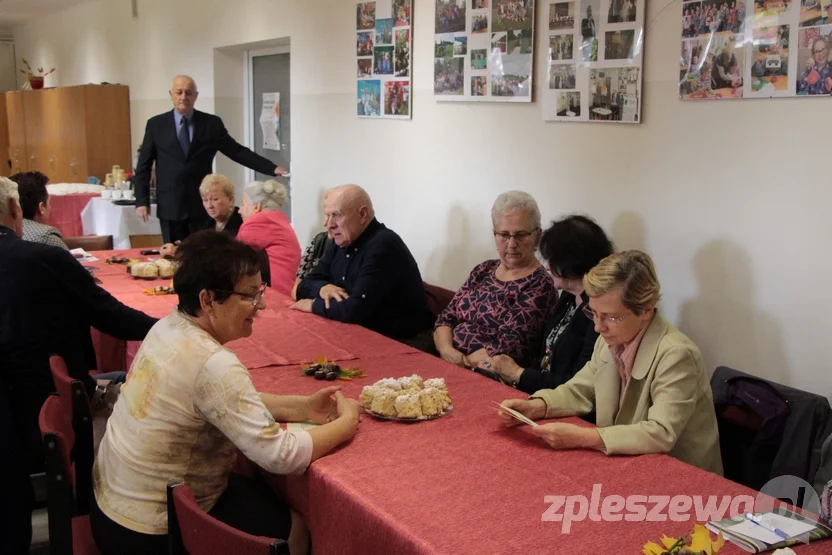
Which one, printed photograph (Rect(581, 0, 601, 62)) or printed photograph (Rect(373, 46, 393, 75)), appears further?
printed photograph (Rect(373, 46, 393, 75))

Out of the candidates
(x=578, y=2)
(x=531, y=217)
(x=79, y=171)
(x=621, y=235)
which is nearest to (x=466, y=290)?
(x=531, y=217)

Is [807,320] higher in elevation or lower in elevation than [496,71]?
lower

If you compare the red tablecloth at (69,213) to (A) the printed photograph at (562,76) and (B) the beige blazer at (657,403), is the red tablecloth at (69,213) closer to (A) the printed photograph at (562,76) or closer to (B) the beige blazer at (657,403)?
(A) the printed photograph at (562,76)

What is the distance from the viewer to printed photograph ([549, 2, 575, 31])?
3.70 metres

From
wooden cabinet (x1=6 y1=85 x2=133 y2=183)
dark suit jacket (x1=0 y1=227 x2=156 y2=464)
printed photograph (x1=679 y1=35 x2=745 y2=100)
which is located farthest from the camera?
wooden cabinet (x1=6 y1=85 x2=133 y2=183)

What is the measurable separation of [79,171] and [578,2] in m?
8.03

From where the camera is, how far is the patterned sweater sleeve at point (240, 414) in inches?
76.0

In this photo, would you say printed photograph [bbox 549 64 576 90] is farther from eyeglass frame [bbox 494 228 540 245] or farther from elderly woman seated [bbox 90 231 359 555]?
elderly woman seated [bbox 90 231 359 555]

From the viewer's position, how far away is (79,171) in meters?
10.1

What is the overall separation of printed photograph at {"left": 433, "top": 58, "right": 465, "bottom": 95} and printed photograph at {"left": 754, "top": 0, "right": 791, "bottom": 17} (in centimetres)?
178

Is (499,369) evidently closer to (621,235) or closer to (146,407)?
(621,235)

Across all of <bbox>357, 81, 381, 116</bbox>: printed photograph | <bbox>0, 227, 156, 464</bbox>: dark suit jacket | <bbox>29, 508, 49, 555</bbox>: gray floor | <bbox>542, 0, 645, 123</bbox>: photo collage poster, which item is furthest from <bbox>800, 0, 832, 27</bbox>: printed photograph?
<bbox>29, 508, 49, 555</bbox>: gray floor

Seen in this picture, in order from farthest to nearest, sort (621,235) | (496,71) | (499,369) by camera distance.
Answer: (496,71) → (621,235) → (499,369)

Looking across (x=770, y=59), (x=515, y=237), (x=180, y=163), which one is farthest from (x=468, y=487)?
(x=180, y=163)
